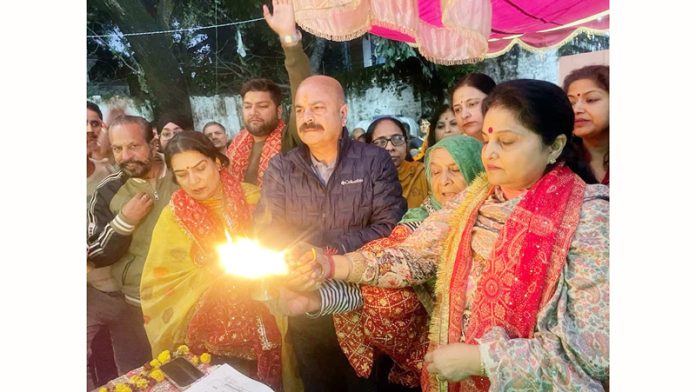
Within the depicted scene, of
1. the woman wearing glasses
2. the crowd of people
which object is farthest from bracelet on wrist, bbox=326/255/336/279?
the woman wearing glasses

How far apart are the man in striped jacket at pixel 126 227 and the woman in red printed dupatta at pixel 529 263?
114 centimetres

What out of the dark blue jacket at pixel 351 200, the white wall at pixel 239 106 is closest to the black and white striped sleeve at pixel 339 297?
the dark blue jacket at pixel 351 200

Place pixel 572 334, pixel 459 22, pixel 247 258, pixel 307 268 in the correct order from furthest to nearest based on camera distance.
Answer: pixel 247 258 → pixel 459 22 → pixel 307 268 → pixel 572 334

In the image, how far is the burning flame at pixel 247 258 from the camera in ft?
6.53

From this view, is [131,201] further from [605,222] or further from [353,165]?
[605,222]

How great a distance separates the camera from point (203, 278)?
208 cm

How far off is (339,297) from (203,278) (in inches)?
21.7

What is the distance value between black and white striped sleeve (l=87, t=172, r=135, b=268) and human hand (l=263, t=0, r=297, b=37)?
829 millimetres

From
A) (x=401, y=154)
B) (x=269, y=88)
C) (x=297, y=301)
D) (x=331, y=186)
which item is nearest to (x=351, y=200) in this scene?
(x=331, y=186)

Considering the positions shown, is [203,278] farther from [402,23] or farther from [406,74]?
[402,23]

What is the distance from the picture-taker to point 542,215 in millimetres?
1596

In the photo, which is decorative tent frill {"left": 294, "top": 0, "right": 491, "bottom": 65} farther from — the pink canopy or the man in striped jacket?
the man in striped jacket

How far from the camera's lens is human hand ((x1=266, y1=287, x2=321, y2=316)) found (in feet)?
6.30

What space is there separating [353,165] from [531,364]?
86cm
